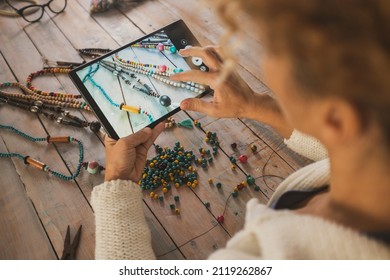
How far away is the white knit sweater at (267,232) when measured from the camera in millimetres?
464

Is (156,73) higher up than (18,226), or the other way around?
(156,73)

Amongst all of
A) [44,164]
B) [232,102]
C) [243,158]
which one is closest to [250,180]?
[243,158]

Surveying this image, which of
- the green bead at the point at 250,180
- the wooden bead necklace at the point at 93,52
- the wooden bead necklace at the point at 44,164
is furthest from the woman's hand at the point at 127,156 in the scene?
the wooden bead necklace at the point at 93,52

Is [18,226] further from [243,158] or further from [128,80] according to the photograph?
[243,158]

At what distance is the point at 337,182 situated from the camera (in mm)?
479

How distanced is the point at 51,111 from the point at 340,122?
868mm

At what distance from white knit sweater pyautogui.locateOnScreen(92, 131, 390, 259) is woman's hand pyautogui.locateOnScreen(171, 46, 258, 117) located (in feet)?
0.48

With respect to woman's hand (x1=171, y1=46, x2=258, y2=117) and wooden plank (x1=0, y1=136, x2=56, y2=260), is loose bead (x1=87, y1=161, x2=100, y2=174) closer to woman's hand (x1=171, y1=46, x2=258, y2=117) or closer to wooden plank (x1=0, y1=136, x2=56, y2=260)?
wooden plank (x1=0, y1=136, x2=56, y2=260)

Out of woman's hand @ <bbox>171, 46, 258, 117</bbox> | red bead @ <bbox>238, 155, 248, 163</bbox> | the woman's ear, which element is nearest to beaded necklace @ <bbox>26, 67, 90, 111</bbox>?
woman's hand @ <bbox>171, 46, 258, 117</bbox>

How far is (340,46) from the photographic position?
32 centimetres

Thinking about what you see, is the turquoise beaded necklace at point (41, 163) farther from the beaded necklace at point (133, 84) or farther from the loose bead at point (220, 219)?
the loose bead at point (220, 219)

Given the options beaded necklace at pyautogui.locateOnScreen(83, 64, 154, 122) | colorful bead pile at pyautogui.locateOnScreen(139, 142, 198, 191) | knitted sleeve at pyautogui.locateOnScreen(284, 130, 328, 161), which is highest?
beaded necklace at pyautogui.locateOnScreen(83, 64, 154, 122)

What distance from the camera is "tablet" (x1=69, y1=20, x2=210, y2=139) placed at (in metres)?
0.85
